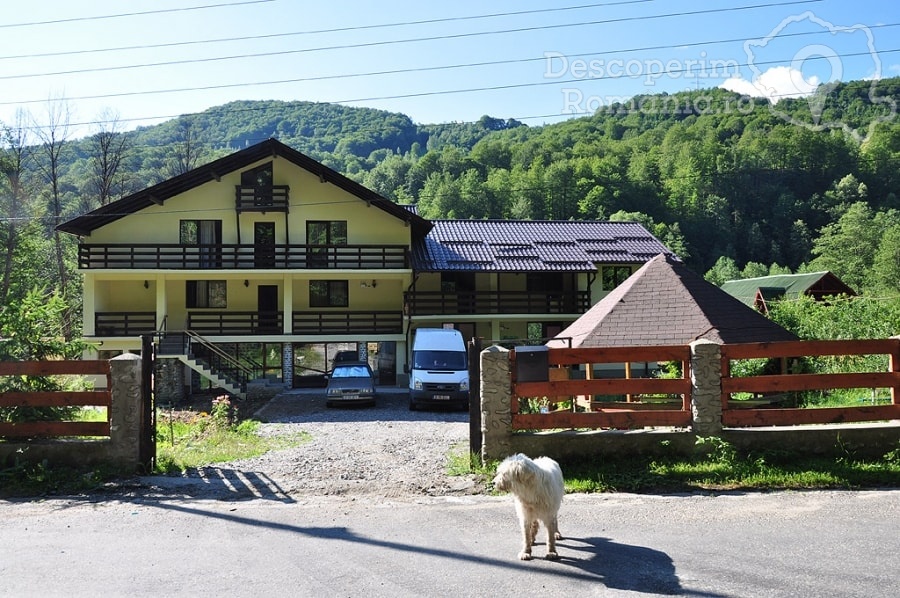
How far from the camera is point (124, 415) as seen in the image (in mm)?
8758

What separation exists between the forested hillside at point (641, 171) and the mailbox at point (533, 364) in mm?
42540

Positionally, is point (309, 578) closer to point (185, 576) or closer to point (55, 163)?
point (185, 576)

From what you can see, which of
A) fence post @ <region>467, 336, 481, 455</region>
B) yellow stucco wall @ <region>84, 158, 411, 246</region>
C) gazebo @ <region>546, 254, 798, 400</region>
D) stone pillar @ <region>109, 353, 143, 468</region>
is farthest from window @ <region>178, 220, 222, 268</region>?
fence post @ <region>467, 336, 481, 455</region>

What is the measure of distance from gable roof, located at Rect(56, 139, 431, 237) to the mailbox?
21.1 metres

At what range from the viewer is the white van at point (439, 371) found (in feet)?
63.7

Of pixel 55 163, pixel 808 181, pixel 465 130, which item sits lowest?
pixel 55 163

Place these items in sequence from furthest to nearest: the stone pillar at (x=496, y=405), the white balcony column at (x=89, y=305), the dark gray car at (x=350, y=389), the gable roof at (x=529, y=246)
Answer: the gable roof at (x=529, y=246)
the white balcony column at (x=89, y=305)
the dark gray car at (x=350, y=389)
the stone pillar at (x=496, y=405)

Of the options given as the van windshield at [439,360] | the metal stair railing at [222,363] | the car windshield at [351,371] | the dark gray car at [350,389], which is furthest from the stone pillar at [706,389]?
the metal stair railing at [222,363]

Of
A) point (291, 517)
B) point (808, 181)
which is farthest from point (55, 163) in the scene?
point (808, 181)

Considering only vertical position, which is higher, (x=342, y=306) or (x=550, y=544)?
(x=342, y=306)

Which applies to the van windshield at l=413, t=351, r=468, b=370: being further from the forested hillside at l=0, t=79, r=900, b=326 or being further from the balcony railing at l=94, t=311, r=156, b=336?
the forested hillside at l=0, t=79, r=900, b=326

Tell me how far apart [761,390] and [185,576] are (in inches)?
281

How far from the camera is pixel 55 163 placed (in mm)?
38750

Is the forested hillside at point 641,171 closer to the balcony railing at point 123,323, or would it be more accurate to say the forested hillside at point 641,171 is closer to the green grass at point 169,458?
the balcony railing at point 123,323
